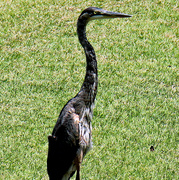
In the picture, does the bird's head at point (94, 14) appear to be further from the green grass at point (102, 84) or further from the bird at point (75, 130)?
the green grass at point (102, 84)

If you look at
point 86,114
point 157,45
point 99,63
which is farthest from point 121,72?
point 86,114

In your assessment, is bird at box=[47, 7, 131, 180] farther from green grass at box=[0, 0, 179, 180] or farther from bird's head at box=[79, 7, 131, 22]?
green grass at box=[0, 0, 179, 180]

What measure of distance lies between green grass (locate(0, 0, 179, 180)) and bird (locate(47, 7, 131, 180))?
1040mm

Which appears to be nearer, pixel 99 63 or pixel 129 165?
pixel 129 165

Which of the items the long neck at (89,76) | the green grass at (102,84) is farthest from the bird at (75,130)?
the green grass at (102,84)

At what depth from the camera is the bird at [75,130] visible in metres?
4.76

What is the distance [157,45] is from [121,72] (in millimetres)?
1257

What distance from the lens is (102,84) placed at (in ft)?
24.9

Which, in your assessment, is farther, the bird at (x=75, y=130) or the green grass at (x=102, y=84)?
the green grass at (x=102, y=84)

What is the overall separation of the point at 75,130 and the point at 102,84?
2.89 meters

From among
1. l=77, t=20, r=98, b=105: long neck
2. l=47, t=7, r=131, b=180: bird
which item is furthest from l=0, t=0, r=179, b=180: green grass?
l=77, t=20, r=98, b=105: long neck

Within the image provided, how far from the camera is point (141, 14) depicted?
9539 millimetres

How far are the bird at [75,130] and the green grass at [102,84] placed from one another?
1040 millimetres

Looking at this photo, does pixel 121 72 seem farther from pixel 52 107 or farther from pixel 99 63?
pixel 52 107
